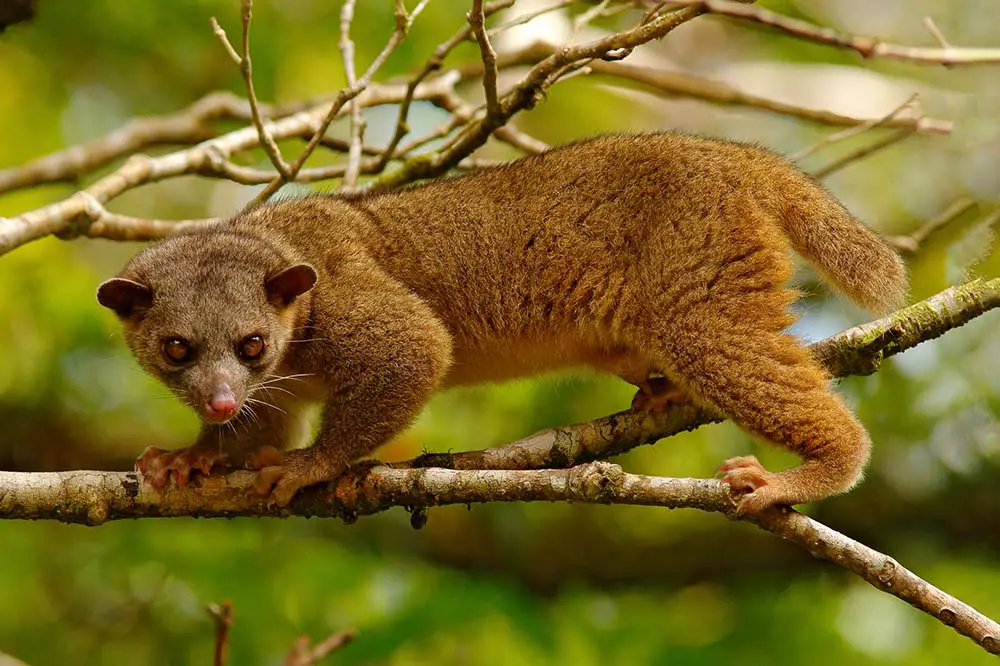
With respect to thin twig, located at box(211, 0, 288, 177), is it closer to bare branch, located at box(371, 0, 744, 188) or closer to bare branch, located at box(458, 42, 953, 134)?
bare branch, located at box(371, 0, 744, 188)

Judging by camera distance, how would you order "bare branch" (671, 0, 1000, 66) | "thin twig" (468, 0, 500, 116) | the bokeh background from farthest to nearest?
the bokeh background → "thin twig" (468, 0, 500, 116) → "bare branch" (671, 0, 1000, 66)

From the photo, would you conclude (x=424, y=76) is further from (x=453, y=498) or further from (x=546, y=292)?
(x=453, y=498)

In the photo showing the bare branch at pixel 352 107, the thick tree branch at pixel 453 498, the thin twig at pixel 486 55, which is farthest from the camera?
the bare branch at pixel 352 107

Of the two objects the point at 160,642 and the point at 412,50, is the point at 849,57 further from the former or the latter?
the point at 160,642

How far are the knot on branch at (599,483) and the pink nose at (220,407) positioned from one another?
1595 millimetres

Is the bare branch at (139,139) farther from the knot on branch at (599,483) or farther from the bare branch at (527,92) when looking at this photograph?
the knot on branch at (599,483)

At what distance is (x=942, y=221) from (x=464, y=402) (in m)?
3.94

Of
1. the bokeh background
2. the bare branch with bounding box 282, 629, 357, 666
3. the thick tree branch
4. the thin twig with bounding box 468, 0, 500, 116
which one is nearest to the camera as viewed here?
the thick tree branch

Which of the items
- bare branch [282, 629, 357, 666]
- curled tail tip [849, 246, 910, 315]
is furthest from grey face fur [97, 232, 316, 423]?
curled tail tip [849, 246, 910, 315]

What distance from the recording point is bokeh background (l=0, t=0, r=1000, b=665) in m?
7.41

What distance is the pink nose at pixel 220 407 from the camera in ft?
16.0

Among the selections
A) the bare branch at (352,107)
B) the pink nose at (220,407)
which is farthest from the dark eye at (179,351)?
the bare branch at (352,107)

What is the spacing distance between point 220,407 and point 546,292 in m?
1.75

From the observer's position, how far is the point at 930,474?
834 centimetres
